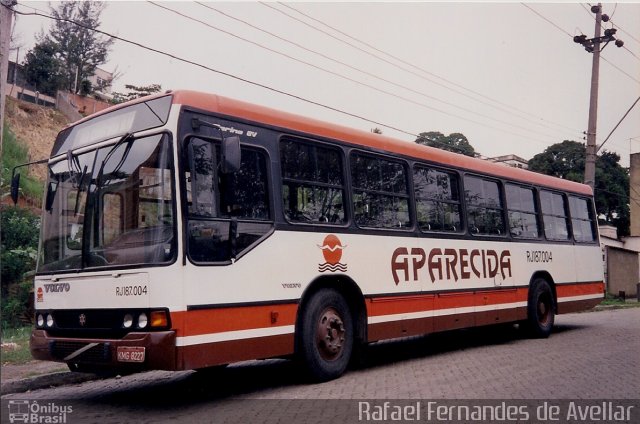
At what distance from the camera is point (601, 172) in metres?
53.3

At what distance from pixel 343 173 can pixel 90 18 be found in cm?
4392

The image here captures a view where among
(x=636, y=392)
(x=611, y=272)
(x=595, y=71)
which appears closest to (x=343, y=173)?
(x=636, y=392)

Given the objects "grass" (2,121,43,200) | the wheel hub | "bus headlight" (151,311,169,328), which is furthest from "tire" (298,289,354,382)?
"grass" (2,121,43,200)

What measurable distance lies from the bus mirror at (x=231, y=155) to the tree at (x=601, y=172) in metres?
49.1

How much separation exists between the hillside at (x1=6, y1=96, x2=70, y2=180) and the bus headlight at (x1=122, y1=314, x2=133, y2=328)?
25.5 m

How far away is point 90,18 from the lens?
46.7m

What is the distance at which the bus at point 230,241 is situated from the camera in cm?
626

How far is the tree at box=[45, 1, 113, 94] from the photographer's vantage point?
45906mm

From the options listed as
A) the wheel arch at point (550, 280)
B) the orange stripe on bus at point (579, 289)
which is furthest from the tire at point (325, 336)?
the orange stripe on bus at point (579, 289)

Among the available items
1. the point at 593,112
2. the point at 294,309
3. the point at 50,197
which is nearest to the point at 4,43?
the point at 50,197

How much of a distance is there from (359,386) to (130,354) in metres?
2.77

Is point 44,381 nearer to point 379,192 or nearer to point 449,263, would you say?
point 379,192

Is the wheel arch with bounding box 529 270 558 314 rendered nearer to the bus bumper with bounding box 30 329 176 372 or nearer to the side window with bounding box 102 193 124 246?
the bus bumper with bounding box 30 329 176 372

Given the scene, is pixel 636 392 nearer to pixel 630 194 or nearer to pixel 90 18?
pixel 90 18
